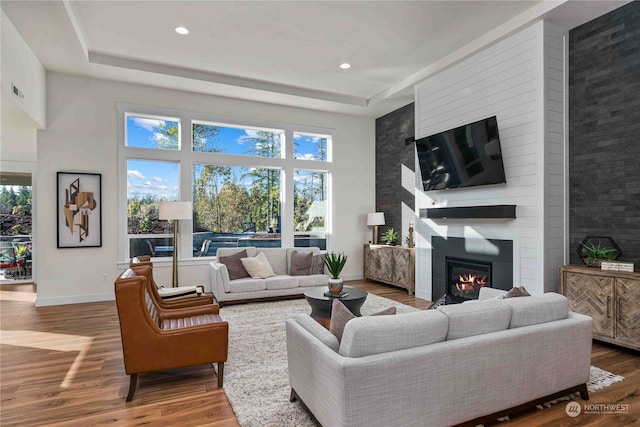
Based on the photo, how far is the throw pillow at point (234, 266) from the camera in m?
5.62

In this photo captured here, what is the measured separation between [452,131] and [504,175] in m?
0.99

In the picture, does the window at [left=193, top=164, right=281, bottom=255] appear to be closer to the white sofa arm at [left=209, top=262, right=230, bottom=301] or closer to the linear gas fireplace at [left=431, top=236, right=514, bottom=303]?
the white sofa arm at [left=209, top=262, right=230, bottom=301]

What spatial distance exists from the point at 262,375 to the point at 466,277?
3.40 meters

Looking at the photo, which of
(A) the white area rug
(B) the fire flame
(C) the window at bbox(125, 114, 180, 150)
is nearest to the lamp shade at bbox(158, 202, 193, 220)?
(C) the window at bbox(125, 114, 180, 150)

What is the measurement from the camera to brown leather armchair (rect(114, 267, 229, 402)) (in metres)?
2.55

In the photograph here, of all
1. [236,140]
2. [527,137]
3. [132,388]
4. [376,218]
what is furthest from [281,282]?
[527,137]

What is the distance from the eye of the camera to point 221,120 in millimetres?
6617

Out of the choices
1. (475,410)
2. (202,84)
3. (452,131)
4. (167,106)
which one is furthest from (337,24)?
(475,410)

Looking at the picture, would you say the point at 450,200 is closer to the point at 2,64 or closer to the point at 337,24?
the point at 337,24

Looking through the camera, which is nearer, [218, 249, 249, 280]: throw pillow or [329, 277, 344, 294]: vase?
[329, 277, 344, 294]: vase

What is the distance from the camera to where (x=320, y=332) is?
2.19m

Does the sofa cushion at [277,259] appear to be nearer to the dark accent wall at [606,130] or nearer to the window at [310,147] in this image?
the window at [310,147]

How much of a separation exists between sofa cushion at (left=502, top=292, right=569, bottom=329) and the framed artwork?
19.5 ft

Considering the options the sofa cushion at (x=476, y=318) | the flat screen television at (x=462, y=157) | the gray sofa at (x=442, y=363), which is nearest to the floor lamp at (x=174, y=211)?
the gray sofa at (x=442, y=363)
